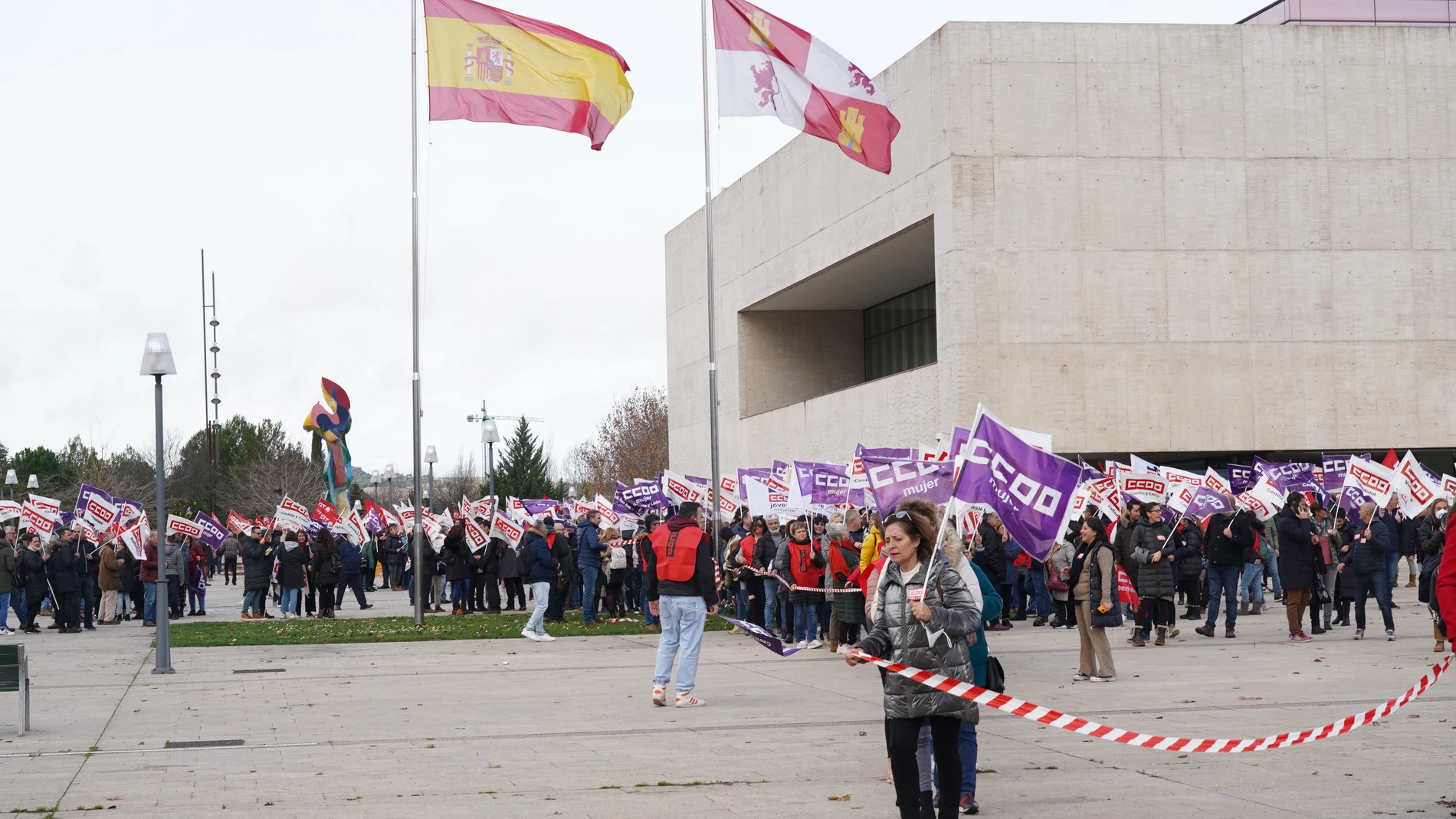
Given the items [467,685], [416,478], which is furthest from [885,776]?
[416,478]

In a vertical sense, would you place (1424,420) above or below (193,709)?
above

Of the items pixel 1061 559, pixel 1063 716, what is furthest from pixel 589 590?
pixel 1063 716

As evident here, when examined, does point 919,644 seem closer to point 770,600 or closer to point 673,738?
point 673,738

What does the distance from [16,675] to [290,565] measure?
15.3m

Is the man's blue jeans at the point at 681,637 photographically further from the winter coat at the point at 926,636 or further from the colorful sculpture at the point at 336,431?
the colorful sculpture at the point at 336,431

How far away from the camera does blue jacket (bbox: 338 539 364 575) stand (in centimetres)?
3144

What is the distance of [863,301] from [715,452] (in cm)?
2856

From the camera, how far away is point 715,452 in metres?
25.5

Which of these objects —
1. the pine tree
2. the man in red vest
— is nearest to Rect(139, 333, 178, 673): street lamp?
the man in red vest

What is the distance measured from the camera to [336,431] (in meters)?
69.5

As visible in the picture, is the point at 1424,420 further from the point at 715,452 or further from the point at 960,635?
the point at 960,635

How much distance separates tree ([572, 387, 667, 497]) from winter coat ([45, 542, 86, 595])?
59729 millimetres

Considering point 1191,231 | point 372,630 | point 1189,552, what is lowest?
point 372,630

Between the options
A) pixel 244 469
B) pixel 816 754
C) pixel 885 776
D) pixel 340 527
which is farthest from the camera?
pixel 244 469
